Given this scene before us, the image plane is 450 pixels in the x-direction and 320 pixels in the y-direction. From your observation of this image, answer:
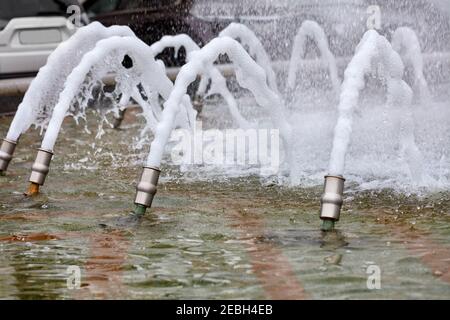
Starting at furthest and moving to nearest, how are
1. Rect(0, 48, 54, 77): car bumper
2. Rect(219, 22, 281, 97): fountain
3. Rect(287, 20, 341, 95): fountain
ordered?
1. Rect(0, 48, 54, 77): car bumper
2. Rect(287, 20, 341, 95): fountain
3. Rect(219, 22, 281, 97): fountain

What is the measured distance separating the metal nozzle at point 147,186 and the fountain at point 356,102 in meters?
1.00

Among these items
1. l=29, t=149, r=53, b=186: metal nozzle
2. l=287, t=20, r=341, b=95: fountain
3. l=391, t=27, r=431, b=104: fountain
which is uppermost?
l=287, t=20, r=341, b=95: fountain

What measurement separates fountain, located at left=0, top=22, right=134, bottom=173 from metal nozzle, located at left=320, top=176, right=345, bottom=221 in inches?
111

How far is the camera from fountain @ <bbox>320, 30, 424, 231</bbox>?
20.6 ft

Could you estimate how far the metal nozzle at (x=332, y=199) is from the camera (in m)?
6.25

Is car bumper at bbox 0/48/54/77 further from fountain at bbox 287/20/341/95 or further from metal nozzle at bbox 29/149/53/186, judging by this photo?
metal nozzle at bbox 29/149/53/186

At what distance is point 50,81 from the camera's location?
336 inches

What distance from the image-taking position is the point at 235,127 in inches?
441

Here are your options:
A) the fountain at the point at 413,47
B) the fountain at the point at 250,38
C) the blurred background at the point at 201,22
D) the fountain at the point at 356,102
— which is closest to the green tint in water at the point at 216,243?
the fountain at the point at 356,102

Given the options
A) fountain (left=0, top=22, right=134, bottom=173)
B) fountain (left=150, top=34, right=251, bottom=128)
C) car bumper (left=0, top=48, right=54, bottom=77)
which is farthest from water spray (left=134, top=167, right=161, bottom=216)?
car bumper (left=0, top=48, right=54, bottom=77)

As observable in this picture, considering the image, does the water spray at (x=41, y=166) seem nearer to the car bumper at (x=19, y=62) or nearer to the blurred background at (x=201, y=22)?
the blurred background at (x=201, y=22)

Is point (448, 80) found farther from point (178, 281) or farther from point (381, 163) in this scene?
point (178, 281)

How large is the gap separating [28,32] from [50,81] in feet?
22.0
